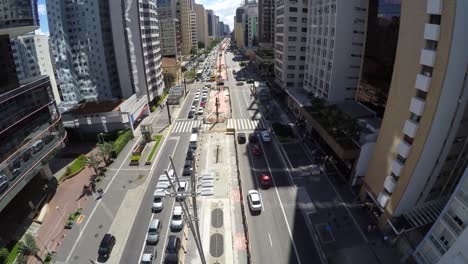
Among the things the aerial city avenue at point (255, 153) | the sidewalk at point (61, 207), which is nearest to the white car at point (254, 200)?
the aerial city avenue at point (255, 153)

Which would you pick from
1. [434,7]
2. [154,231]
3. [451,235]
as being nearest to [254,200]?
[154,231]

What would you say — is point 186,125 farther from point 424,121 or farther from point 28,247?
point 424,121

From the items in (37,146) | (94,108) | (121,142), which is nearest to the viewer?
(37,146)

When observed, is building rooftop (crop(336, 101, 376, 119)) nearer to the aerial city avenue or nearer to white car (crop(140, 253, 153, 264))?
the aerial city avenue

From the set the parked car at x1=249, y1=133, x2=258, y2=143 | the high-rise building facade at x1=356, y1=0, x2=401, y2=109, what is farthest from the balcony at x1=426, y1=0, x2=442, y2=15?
the parked car at x1=249, y1=133, x2=258, y2=143

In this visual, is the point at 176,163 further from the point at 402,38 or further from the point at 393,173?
the point at 402,38

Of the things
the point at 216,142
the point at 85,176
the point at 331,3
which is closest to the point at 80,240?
the point at 85,176

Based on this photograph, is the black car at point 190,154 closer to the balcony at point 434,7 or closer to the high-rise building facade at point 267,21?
the balcony at point 434,7
